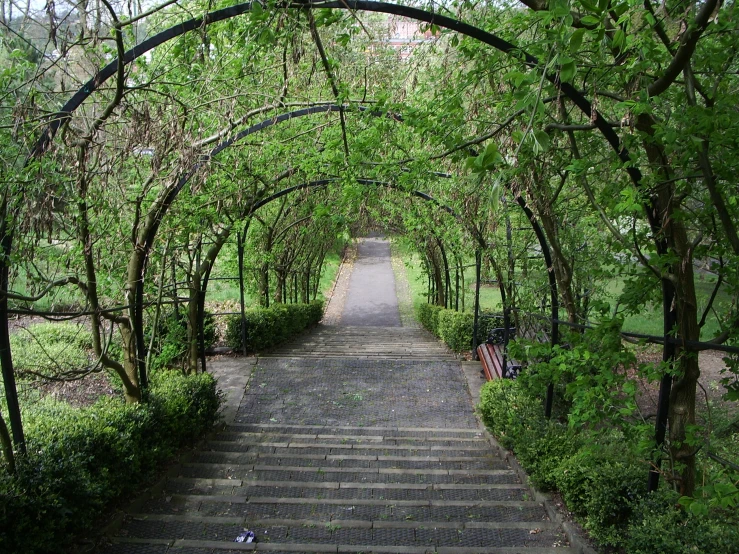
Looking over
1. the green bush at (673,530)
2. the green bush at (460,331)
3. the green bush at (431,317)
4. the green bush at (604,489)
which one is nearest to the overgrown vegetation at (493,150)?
the green bush at (673,530)

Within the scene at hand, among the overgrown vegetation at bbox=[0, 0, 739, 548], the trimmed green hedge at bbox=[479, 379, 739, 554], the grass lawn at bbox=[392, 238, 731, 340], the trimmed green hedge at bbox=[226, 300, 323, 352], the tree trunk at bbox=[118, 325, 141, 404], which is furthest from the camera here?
the trimmed green hedge at bbox=[226, 300, 323, 352]

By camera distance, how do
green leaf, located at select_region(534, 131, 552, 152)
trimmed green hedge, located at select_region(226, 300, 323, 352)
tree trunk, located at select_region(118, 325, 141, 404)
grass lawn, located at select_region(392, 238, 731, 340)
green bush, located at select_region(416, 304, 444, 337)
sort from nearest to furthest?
green leaf, located at select_region(534, 131, 552, 152), tree trunk, located at select_region(118, 325, 141, 404), grass lawn, located at select_region(392, 238, 731, 340), trimmed green hedge, located at select_region(226, 300, 323, 352), green bush, located at select_region(416, 304, 444, 337)

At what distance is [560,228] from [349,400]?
3.88m

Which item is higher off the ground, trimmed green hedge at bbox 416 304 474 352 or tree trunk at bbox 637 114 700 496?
tree trunk at bbox 637 114 700 496

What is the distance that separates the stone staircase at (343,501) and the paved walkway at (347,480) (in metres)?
0.01

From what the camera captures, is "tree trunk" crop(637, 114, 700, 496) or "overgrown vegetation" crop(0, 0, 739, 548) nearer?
"overgrown vegetation" crop(0, 0, 739, 548)

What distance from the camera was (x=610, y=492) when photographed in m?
3.94

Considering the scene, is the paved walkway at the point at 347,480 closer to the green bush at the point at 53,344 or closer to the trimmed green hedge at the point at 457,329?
the trimmed green hedge at the point at 457,329

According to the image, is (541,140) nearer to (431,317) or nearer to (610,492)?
(610,492)

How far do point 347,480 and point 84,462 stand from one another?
7.69 feet

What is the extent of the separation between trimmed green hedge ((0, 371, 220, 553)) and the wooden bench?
4258 mm

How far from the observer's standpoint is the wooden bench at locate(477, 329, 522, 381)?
7741 millimetres

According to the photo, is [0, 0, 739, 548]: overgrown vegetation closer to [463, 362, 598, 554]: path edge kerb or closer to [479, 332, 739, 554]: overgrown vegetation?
[479, 332, 739, 554]: overgrown vegetation

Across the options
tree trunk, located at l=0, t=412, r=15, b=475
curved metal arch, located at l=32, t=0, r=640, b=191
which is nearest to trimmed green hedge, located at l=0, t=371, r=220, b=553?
tree trunk, located at l=0, t=412, r=15, b=475
